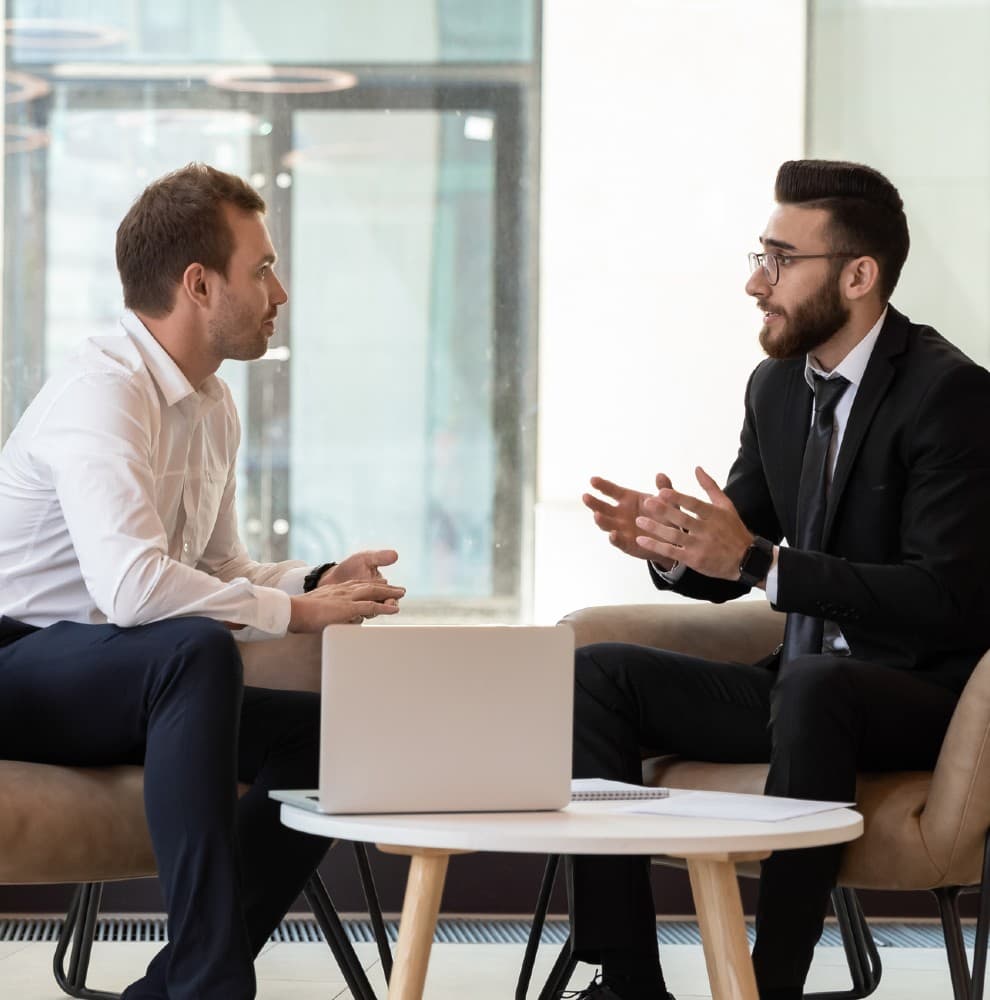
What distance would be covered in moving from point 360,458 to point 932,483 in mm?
2112

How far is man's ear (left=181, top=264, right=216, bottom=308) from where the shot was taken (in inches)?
95.3

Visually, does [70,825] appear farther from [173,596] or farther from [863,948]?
[863,948]

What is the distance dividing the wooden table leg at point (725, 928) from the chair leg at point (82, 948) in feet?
4.30

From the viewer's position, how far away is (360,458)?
4.16 metres

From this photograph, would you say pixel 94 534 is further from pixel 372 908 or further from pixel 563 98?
pixel 563 98

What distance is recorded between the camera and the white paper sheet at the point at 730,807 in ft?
5.37

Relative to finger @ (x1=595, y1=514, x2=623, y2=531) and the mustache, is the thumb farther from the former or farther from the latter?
the mustache

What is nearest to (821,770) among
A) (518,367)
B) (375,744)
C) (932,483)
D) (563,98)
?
(932,483)

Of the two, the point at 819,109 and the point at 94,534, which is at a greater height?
the point at 819,109

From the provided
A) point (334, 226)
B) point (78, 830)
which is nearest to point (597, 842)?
point (78, 830)

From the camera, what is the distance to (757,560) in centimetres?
225

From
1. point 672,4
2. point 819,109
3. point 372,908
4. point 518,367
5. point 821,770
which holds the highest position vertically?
point 672,4

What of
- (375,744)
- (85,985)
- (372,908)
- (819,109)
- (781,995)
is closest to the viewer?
(375,744)

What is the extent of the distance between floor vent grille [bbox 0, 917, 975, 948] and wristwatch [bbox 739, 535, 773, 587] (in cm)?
129
